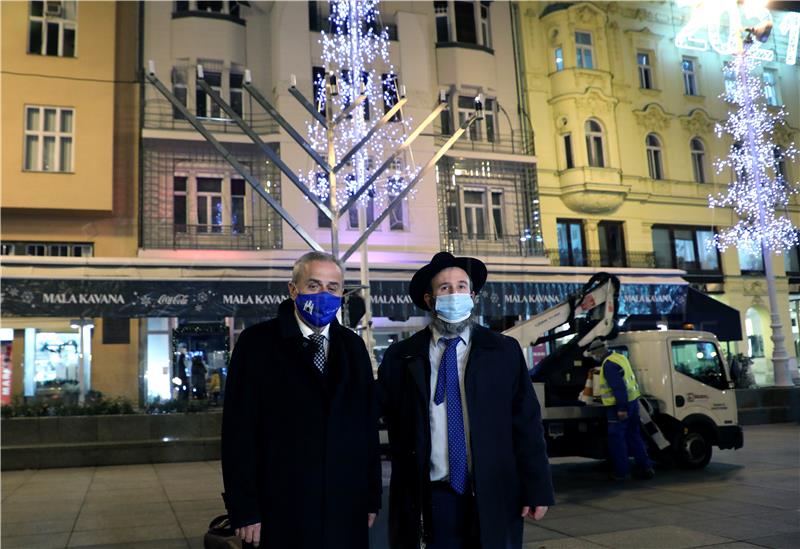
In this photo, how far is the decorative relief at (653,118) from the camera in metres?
26.5

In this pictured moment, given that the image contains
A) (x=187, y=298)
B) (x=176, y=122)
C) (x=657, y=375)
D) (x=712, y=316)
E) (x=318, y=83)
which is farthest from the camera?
(x=318, y=83)

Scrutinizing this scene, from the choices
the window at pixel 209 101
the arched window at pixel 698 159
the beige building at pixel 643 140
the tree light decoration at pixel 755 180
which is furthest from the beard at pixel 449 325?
the arched window at pixel 698 159

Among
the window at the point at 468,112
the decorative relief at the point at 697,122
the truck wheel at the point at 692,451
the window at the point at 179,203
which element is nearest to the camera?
the truck wheel at the point at 692,451

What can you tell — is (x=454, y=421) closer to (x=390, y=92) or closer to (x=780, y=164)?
(x=390, y=92)

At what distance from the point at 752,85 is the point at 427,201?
10.2 metres

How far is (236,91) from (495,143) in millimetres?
8455

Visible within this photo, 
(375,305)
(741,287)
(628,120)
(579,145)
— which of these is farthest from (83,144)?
(741,287)

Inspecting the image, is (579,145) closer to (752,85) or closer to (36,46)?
(752,85)

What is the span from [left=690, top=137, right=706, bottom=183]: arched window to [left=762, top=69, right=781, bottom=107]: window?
389 centimetres

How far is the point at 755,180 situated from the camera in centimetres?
1984

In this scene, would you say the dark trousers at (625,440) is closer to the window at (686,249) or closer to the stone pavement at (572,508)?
the stone pavement at (572,508)

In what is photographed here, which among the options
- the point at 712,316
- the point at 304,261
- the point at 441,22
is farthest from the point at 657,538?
the point at 441,22

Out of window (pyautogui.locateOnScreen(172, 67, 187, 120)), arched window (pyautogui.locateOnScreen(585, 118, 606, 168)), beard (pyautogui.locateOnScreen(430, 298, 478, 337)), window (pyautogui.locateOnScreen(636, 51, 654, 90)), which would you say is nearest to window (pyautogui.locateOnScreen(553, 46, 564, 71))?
arched window (pyautogui.locateOnScreen(585, 118, 606, 168))

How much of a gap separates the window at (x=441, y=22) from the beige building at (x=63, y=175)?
1018cm
